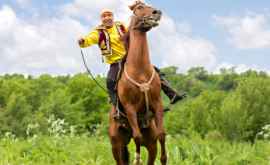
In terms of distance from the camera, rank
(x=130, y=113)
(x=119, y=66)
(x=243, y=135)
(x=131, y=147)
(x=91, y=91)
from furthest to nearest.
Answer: (x=91, y=91)
(x=243, y=135)
(x=131, y=147)
(x=119, y=66)
(x=130, y=113)

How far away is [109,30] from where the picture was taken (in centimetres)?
908

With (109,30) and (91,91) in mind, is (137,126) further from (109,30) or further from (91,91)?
(91,91)

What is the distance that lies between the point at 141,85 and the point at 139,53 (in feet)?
1.54

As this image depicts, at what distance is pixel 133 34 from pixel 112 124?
5.16 feet

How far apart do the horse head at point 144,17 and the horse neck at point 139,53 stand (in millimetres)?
114

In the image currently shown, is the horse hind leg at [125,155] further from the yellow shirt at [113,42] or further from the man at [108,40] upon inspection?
the yellow shirt at [113,42]

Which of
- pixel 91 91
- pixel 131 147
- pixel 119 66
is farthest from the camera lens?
pixel 91 91

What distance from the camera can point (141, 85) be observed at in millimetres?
7965

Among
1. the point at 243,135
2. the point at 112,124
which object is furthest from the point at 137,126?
the point at 243,135

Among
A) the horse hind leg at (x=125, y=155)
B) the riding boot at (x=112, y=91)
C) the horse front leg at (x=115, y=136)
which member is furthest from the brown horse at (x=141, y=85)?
the horse hind leg at (x=125, y=155)

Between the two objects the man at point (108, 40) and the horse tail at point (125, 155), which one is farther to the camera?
the horse tail at point (125, 155)

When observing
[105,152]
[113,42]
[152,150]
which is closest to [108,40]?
[113,42]

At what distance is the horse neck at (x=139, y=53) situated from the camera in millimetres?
8102

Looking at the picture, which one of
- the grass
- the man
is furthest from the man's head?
the grass
